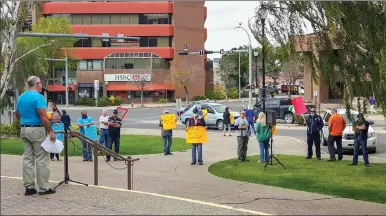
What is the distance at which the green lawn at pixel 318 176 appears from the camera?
10.4m

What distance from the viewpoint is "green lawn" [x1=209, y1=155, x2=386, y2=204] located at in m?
10.4

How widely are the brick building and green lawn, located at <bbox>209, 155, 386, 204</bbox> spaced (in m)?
6.17

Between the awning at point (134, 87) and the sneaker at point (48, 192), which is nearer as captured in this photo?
the sneaker at point (48, 192)

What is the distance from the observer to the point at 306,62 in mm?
10773

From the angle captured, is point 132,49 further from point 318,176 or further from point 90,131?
point 318,176

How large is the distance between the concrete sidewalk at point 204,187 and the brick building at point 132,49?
451 centimetres

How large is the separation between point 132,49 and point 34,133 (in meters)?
28.2

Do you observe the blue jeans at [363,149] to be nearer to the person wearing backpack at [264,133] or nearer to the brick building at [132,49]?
the person wearing backpack at [264,133]

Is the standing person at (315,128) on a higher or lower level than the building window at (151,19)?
lower

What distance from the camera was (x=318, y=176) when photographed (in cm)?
1244

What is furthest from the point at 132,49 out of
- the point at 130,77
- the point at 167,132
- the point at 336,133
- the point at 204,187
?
the point at 204,187

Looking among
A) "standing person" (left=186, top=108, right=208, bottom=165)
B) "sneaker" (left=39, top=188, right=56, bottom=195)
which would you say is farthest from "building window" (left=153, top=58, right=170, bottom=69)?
"sneaker" (left=39, top=188, right=56, bottom=195)

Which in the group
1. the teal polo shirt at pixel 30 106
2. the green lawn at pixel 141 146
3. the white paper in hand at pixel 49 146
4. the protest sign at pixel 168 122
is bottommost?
the green lawn at pixel 141 146

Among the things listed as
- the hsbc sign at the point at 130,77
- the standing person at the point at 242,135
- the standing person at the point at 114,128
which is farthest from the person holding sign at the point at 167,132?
the hsbc sign at the point at 130,77
